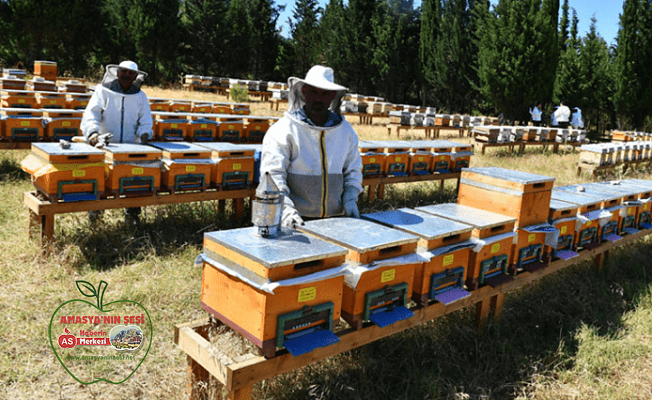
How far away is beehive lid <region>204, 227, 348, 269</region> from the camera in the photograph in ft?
7.72

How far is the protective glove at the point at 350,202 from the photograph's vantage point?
3.76 meters

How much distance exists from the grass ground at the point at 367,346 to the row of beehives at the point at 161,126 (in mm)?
1559

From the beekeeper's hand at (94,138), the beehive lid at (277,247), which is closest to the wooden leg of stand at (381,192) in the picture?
the beekeeper's hand at (94,138)

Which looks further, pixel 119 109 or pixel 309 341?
pixel 119 109

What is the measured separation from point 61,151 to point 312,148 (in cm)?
232

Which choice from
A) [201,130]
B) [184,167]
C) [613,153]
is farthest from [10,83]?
[613,153]

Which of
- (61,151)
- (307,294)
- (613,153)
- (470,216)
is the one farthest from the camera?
(613,153)

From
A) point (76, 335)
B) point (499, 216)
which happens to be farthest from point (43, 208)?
point (499, 216)

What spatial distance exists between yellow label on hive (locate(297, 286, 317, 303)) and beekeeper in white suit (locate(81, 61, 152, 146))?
149 inches

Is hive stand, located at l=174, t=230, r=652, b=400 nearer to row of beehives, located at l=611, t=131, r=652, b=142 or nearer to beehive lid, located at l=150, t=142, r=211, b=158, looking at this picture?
beehive lid, located at l=150, t=142, r=211, b=158

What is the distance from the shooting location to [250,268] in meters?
2.40

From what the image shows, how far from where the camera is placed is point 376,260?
9.15ft

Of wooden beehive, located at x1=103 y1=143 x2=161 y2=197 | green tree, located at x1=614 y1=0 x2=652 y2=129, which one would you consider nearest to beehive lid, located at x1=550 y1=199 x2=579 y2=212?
wooden beehive, located at x1=103 y1=143 x2=161 y2=197

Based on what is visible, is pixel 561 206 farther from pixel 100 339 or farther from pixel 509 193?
pixel 100 339
